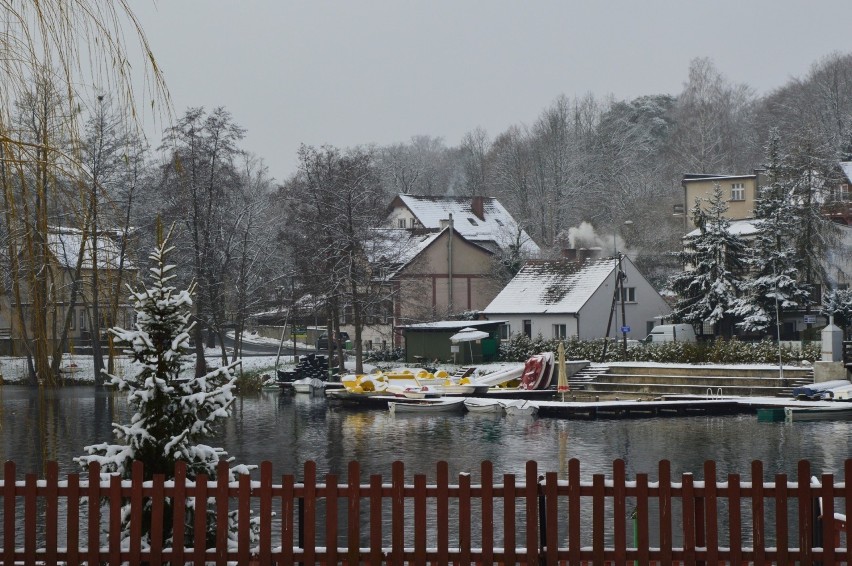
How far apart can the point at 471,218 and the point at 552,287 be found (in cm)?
2141

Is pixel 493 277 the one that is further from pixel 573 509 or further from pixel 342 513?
pixel 573 509

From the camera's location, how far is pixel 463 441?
3119 centimetres

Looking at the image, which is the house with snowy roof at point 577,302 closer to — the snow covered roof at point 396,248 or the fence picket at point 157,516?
the snow covered roof at point 396,248

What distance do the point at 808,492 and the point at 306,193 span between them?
46.0 meters

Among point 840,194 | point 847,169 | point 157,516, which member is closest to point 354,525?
point 157,516

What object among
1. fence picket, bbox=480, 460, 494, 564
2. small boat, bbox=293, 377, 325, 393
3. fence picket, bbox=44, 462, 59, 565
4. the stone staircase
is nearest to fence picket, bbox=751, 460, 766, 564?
fence picket, bbox=480, 460, 494, 564

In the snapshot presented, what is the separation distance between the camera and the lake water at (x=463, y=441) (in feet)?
85.0

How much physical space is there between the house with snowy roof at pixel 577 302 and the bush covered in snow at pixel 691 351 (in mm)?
2646

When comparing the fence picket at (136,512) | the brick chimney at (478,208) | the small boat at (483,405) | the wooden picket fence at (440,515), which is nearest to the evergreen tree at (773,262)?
the small boat at (483,405)

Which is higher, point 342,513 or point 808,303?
point 808,303

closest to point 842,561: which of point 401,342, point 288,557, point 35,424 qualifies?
point 288,557

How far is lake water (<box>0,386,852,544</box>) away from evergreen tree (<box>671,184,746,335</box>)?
14.2 metres

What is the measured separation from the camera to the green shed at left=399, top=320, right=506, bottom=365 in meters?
54.2

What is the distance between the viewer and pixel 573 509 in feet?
27.7
